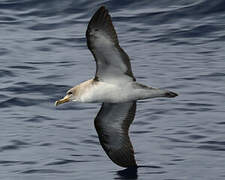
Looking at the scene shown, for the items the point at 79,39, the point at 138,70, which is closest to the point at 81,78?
the point at 138,70

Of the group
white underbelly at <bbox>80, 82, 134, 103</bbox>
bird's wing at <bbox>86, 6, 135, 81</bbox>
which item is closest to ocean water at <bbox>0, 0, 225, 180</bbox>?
white underbelly at <bbox>80, 82, 134, 103</bbox>

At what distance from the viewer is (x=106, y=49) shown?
37.3ft

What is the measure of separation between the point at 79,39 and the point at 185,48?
9.27 ft

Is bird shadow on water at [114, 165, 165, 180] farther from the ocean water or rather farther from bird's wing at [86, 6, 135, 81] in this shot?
bird's wing at [86, 6, 135, 81]

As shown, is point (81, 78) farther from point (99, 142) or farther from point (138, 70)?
point (99, 142)

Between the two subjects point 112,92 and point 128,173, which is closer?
point 112,92

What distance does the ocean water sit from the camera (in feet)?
41.2

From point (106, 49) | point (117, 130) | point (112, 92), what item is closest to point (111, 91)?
point (112, 92)

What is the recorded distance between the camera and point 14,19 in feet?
67.5

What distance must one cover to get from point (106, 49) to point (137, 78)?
521 centimetres

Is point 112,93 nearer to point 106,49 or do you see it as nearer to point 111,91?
point 111,91

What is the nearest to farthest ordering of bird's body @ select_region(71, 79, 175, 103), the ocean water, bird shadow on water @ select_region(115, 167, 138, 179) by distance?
bird's body @ select_region(71, 79, 175, 103)
bird shadow on water @ select_region(115, 167, 138, 179)
the ocean water

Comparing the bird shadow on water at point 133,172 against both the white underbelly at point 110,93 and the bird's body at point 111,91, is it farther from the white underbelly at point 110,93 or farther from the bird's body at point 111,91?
the white underbelly at point 110,93

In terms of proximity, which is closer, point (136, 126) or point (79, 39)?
point (136, 126)
